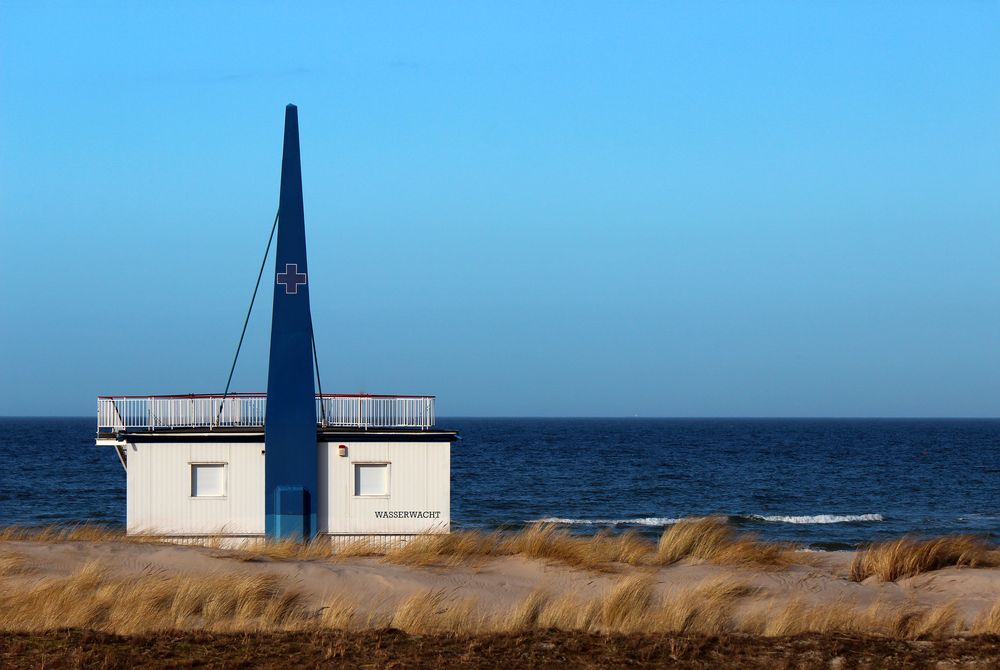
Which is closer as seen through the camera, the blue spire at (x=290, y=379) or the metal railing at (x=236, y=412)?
the blue spire at (x=290, y=379)

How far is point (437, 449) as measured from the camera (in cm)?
2456

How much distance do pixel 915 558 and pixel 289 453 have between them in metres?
12.2

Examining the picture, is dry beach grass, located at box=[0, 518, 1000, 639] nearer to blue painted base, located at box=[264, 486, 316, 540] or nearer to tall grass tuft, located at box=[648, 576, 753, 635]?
tall grass tuft, located at box=[648, 576, 753, 635]

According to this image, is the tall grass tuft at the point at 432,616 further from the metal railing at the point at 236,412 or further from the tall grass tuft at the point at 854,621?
the metal railing at the point at 236,412

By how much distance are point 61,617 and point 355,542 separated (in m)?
10.2

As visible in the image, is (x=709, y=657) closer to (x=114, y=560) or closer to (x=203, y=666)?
(x=203, y=666)

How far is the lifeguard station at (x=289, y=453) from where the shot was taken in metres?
23.4

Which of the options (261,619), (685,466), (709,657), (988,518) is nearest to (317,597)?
(261,619)

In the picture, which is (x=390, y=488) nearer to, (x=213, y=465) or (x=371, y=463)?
(x=371, y=463)

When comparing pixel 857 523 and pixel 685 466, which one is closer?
pixel 857 523

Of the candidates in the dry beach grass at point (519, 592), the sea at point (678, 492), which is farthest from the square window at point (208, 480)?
the sea at point (678, 492)

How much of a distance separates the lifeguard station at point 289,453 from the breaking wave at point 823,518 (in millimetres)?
23564

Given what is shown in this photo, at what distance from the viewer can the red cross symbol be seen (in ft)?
76.6

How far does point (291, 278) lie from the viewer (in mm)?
23391
